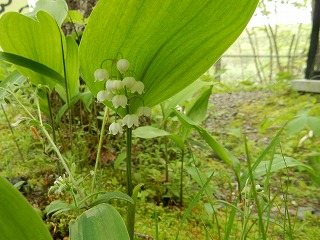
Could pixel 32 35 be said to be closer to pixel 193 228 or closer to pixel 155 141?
pixel 193 228

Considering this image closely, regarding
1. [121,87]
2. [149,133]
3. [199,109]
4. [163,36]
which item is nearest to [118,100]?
[121,87]

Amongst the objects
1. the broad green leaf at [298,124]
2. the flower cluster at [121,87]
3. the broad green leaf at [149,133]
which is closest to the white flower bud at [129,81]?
the flower cluster at [121,87]

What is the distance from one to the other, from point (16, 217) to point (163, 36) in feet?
1.06

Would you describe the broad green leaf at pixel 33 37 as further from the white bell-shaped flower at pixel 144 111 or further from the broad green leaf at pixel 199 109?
the broad green leaf at pixel 199 109

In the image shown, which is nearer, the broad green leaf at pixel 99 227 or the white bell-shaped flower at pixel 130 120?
the broad green leaf at pixel 99 227

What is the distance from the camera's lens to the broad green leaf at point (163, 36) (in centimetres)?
42

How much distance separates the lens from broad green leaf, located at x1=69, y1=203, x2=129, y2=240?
13.6 inches

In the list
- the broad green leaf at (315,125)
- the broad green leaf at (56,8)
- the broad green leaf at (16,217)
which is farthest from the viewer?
the broad green leaf at (315,125)

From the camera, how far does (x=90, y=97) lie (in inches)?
43.2

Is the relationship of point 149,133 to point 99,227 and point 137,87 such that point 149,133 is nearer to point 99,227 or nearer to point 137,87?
point 137,87

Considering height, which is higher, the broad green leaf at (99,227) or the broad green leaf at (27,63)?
the broad green leaf at (27,63)

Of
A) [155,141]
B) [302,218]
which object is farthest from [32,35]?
[302,218]

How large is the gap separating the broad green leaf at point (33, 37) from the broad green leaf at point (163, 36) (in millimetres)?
243

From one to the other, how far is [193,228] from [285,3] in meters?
4.46
